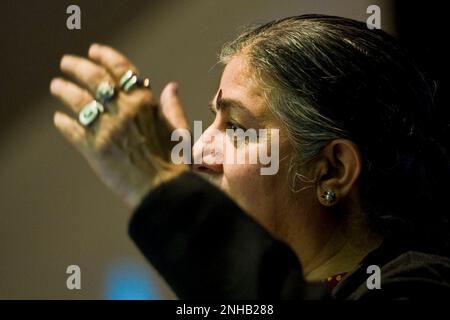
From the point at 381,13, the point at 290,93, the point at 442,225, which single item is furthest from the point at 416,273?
the point at 381,13

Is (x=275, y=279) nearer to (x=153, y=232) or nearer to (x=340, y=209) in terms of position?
(x=153, y=232)

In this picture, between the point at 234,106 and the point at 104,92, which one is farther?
the point at 234,106

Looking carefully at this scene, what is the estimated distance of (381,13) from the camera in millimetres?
1120

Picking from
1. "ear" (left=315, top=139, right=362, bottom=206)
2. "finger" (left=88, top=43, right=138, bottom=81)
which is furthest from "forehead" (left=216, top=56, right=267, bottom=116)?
"finger" (left=88, top=43, right=138, bottom=81)

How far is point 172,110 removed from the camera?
832 mm

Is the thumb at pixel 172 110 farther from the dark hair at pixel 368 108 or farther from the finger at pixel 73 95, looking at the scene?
the dark hair at pixel 368 108

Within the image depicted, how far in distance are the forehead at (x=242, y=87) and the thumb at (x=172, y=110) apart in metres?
0.20

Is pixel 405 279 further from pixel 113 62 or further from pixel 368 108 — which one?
pixel 113 62

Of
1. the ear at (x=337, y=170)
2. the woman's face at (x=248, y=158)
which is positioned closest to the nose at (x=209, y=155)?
the woman's face at (x=248, y=158)

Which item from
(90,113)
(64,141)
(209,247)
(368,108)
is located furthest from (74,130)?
(368,108)

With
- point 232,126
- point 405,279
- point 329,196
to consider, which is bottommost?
point 405,279

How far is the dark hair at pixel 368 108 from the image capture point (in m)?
1.00

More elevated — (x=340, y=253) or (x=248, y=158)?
(x=248, y=158)

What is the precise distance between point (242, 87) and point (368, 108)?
6.8 inches
